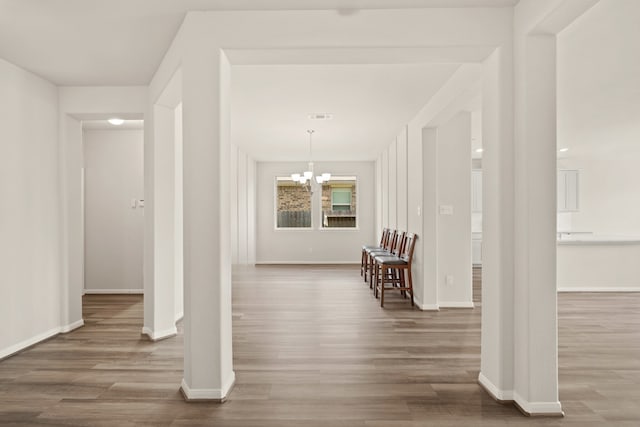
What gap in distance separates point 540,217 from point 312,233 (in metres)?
8.11

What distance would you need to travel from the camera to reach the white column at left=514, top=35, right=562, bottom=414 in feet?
8.21

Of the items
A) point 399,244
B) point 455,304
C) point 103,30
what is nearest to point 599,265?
point 455,304

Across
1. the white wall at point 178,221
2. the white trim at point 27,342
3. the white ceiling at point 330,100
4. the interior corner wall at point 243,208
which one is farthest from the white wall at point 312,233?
the white trim at point 27,342

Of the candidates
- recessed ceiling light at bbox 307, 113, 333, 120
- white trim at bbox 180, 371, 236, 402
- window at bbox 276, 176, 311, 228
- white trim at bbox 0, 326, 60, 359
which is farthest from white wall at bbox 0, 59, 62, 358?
window at bbox 276, 176, 311, 228

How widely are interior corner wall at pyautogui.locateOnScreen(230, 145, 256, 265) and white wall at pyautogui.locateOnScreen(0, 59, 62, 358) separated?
4215 millimetres

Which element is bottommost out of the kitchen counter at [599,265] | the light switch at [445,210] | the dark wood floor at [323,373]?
the dark wood floor at [323,373]

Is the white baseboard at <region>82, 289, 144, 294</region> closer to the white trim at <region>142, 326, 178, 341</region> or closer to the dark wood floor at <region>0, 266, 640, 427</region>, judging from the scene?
the dark wood floor at <region>0, 266, 640, 427</region>

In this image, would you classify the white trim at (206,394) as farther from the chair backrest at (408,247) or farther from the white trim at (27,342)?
the chair backrest at (408,247)

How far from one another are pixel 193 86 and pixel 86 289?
4786 millimetres

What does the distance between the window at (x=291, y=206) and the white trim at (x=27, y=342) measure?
21.9ft

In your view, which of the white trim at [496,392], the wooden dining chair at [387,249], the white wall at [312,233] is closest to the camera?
the white trim at [496,392]

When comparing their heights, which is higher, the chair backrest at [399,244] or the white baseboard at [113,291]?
the chair backrest at [399,244]

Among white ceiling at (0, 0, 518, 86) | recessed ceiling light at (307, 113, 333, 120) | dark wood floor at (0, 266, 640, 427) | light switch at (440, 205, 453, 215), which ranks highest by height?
white ceiling at (0, 0, 518, 86)

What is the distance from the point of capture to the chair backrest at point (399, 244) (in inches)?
237
